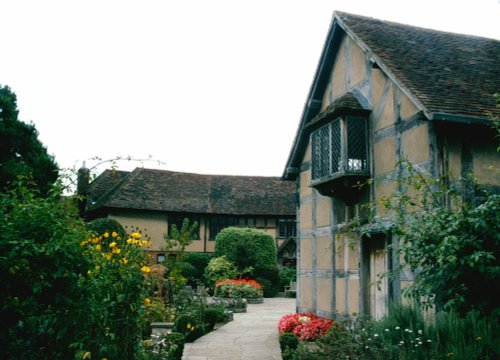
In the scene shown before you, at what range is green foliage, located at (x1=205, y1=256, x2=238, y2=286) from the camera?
27.6 metres

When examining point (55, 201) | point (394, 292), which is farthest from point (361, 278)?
point (55, 201)

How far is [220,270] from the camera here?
90.9 ft

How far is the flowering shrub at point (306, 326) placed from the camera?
11.0m

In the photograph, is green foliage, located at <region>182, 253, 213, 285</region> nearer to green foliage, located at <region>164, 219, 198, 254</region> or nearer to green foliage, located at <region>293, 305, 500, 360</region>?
green foliage, located at <region>164, 219, 198, 254</region>

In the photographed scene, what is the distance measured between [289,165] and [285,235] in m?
20.4

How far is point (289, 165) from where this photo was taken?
14836 millimetres

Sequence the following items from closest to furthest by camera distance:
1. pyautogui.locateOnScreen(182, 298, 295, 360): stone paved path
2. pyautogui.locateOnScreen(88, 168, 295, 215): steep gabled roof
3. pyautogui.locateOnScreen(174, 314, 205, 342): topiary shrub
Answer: pyautogui.locateOnScreen(182, 298, 295, 360): stone paved path < pyautogui.locateOnScreen(174, 314, 205, 342): topiary shrub < pyautogui.locateOnScreen(88, 168, 295, 215): steep gabled roof

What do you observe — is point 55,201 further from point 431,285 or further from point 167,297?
point 167,297

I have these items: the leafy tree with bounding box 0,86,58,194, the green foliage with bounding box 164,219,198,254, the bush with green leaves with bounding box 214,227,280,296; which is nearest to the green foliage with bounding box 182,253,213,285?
the bush with green leaves with bounding box 214,227,280,296

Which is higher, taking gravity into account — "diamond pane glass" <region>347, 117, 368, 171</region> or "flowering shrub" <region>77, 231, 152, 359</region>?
"diamond pane glass" <region>347, 117, 368, 171</region>

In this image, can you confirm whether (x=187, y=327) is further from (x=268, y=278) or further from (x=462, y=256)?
(x=268, y=278)

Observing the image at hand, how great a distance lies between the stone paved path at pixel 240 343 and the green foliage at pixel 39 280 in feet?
16.3

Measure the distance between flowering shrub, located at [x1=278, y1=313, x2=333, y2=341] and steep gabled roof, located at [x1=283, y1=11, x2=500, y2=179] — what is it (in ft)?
14.5

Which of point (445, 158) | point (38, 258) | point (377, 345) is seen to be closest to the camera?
point (38, 258)
